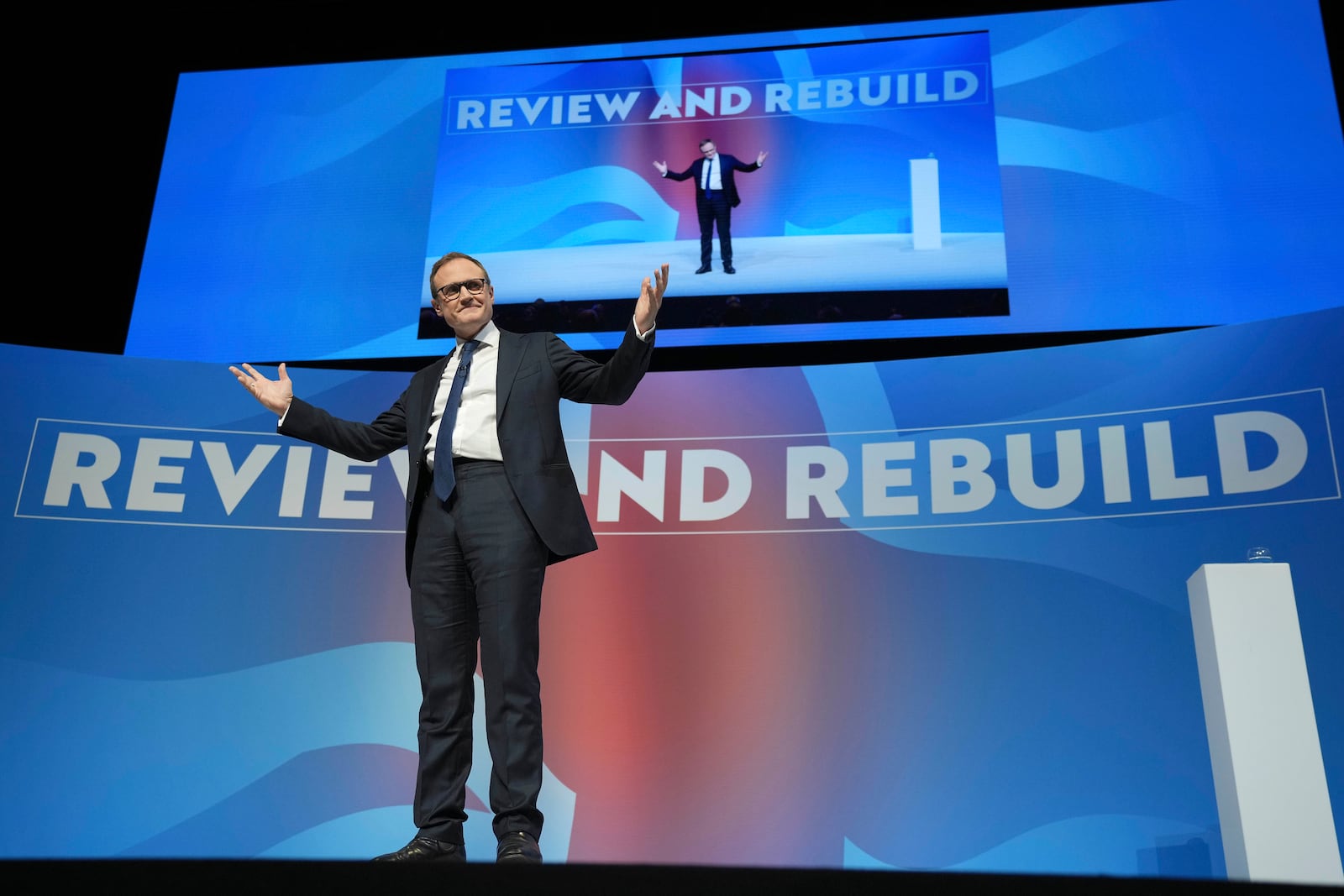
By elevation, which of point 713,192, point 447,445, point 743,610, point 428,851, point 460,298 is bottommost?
point 428,851

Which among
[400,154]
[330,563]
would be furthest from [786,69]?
[330,563]

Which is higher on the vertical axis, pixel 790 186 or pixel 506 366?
pixel 790 186

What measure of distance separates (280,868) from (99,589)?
114 inches

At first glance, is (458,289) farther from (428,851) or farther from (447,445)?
(428,851)

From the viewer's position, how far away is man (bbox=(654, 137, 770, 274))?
4.64 meters

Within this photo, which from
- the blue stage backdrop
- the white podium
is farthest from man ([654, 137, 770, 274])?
the white podium

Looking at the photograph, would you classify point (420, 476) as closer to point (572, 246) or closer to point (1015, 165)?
point (572, 246)

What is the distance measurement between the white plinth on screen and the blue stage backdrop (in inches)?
19.0

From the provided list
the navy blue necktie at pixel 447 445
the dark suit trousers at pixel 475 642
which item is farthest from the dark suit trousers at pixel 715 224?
the dark suit trousers at pixel 475 642

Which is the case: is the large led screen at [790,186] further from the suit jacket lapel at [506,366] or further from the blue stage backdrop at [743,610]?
the suit jacket lapel at [506,366]

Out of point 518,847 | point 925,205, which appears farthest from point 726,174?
point 518,847

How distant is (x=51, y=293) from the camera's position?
5.11 m

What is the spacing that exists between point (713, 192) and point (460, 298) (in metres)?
2.22

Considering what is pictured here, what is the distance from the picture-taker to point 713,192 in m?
4.72
